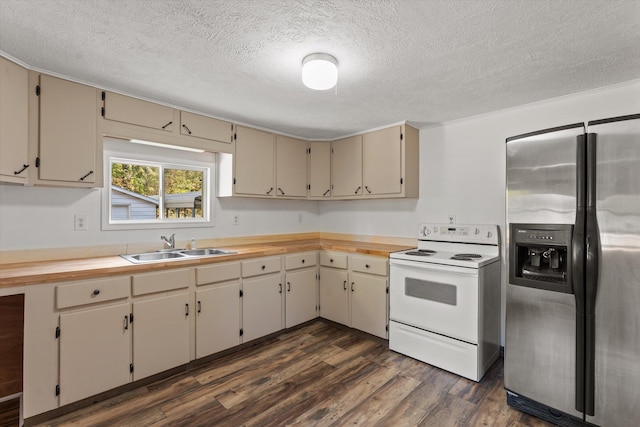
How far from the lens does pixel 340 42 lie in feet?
5.62

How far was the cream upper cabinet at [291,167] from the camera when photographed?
358cm

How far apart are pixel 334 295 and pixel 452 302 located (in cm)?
127

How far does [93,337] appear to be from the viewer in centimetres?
199

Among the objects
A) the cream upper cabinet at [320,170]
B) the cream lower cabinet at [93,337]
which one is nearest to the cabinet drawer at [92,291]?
the cream lower cabinet at [93,337]

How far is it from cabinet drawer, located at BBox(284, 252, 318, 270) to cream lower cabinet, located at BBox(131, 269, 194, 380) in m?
1.01

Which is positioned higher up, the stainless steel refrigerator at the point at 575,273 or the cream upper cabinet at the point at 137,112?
the cream upper cabinet at the point at 137,112

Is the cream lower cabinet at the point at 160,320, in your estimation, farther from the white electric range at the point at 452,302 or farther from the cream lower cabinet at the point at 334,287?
the white electric range at the point at 452,302

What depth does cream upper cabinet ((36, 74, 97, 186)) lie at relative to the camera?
6.76 ft

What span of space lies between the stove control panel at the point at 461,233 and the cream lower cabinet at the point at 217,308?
1.93m

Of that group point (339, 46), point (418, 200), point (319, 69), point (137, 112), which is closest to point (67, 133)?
point (137, 112)

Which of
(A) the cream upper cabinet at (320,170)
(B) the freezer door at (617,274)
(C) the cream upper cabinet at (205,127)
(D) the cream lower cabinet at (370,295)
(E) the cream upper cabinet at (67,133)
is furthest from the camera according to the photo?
(A) the cream upper cabinet at (320,170)

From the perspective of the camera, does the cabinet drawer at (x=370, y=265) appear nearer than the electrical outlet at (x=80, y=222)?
No

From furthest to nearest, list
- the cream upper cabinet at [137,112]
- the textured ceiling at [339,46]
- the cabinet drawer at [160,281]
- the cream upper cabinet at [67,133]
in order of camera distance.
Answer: the cream upper cabinet at [137,112]
the cabinet drawer at [160,281]
the cream upper cabinet at [67,133]
the textured ceiling at [339,46]

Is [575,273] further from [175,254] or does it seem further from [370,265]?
[175,254]
